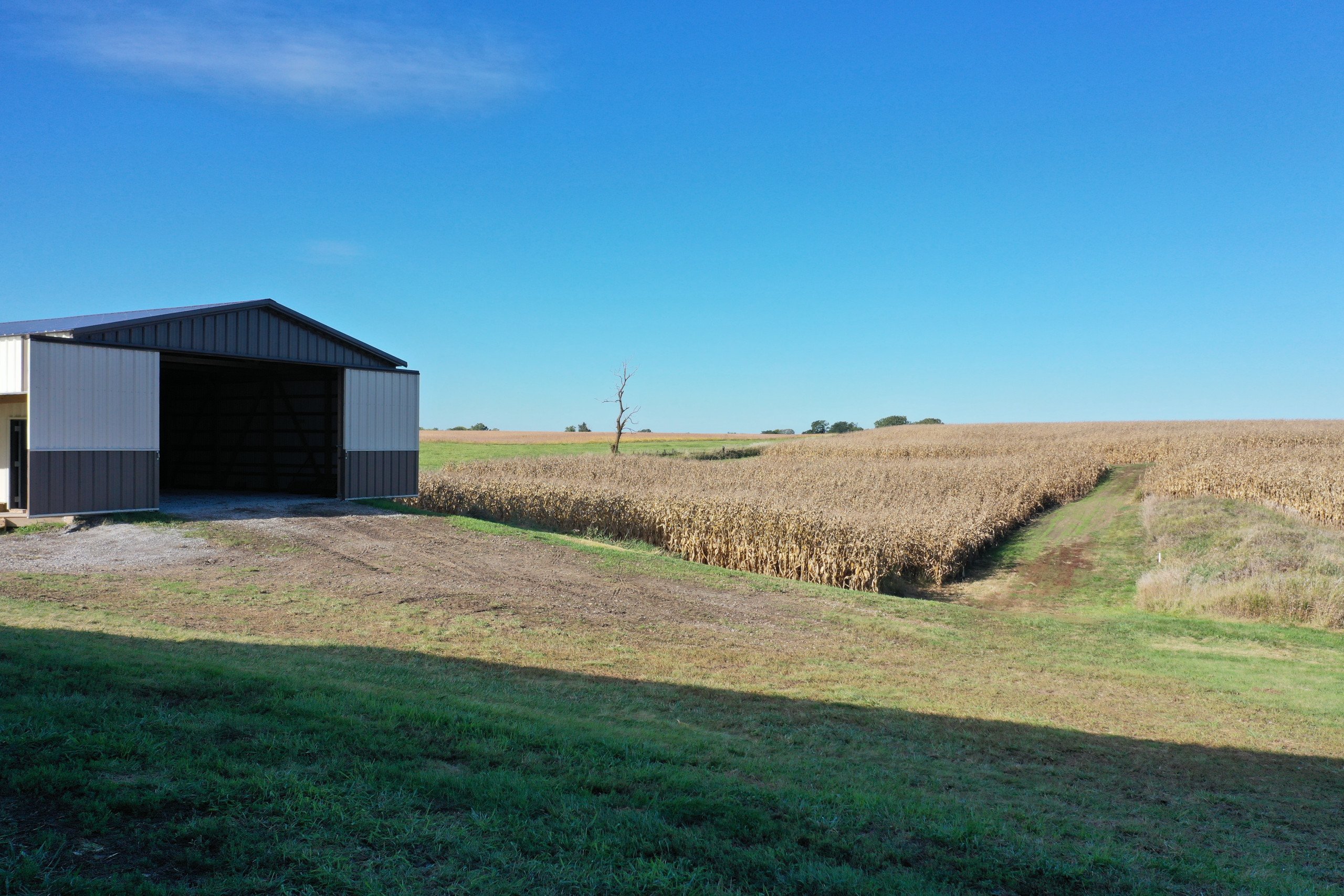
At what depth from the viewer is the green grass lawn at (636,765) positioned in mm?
4211

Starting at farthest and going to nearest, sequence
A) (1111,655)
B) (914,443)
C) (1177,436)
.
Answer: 1. (914,443)
2. (1177,436)
3. (1111,655)

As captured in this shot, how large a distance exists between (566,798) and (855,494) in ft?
77.1

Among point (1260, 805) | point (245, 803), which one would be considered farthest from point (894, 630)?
point (245, 803)

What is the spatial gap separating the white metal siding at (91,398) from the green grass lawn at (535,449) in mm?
23205

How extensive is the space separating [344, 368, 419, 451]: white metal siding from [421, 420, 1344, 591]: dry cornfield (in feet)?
7.76

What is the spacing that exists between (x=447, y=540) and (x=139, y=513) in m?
6.54

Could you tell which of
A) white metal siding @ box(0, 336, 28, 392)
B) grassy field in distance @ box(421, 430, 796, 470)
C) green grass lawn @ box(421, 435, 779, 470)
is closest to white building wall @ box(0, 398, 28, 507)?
white metal siding @ box(0, 336, 28, 392)

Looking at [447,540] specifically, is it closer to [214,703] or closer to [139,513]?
[139,513]

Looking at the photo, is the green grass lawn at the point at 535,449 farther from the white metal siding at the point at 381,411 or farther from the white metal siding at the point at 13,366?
the white metal siding at the point at 13,366

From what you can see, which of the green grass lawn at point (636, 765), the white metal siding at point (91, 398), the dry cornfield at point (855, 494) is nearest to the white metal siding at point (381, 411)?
the dry cornfield at point (855, 494)

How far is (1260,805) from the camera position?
6.63 metres

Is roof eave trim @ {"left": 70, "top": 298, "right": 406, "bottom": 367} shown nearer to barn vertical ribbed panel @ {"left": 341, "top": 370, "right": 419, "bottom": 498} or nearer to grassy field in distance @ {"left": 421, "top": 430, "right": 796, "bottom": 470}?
barn vertical ribbed panel @ {"left": 341, "top": 370, "right": 419, "bottom": 498}

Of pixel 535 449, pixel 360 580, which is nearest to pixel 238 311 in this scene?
pixel 360 580

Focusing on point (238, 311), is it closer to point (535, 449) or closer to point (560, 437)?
point (535, 449)
